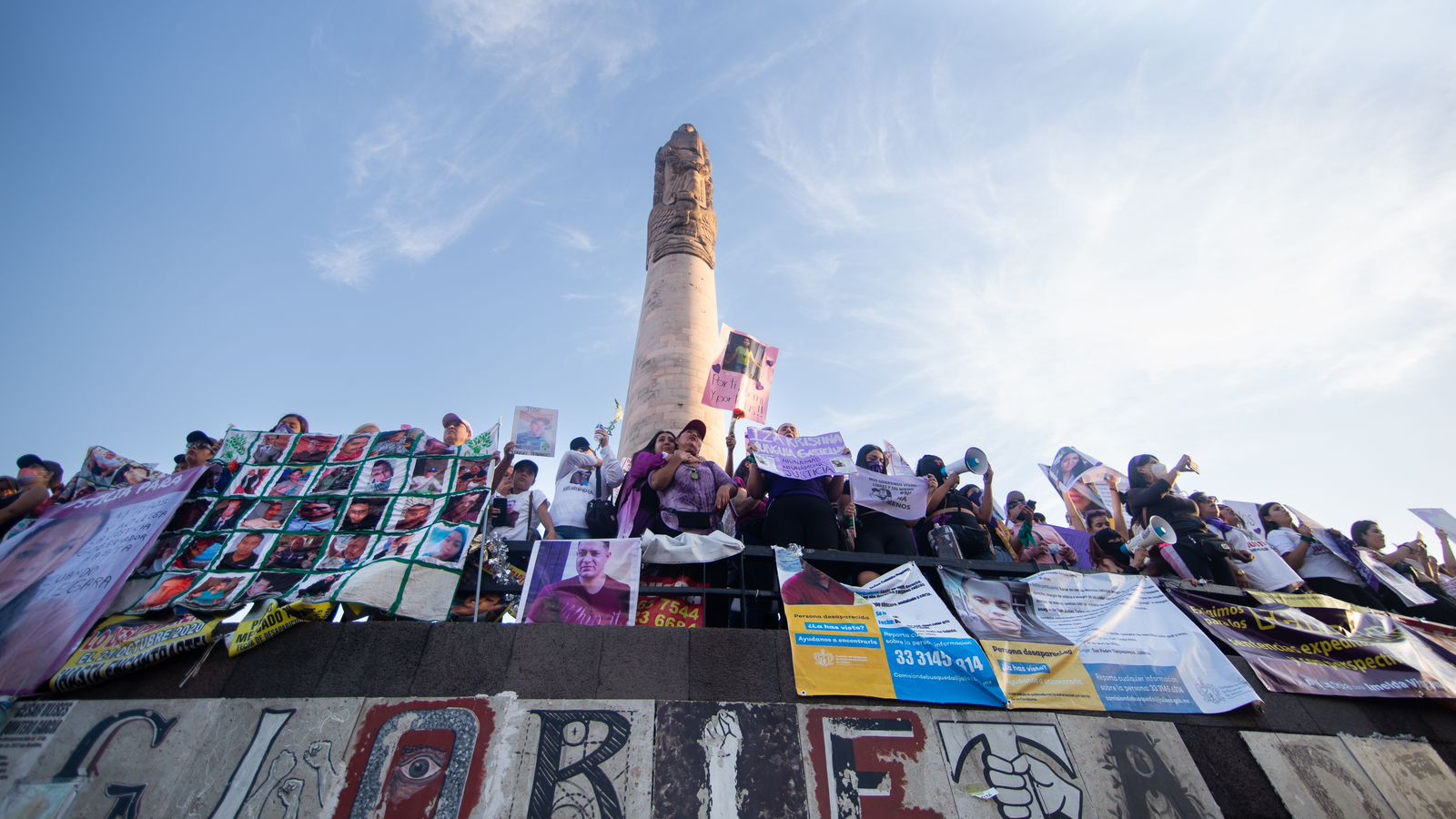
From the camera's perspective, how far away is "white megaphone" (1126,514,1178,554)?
24.1 feet

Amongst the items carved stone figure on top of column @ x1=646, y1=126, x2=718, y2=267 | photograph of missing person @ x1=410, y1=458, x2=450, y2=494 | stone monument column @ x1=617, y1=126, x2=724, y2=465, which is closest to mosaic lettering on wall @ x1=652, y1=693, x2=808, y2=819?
photograph of missing person @ x1=410, y1=458, x2=450, y2=494

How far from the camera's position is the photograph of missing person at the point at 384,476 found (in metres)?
6.84

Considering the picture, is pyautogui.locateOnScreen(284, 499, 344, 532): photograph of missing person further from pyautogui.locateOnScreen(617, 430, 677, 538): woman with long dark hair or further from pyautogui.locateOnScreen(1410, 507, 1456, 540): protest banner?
pyautogui.locateOnScreen(1410, 507, 1456, 540): protest banner

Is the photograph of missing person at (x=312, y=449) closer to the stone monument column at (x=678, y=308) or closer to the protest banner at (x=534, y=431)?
the protest banner at (x=534, y=431)

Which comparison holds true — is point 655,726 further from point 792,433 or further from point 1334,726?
point 1334,726

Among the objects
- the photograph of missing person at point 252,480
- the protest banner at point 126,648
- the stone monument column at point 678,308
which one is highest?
the stone monument column at point 678,308

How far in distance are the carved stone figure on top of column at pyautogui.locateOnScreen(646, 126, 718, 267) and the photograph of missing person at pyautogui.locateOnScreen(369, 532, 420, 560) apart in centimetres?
1285

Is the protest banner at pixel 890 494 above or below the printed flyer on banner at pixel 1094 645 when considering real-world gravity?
above

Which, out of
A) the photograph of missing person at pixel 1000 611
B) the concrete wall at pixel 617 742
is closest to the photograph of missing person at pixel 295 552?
the concrete wall at pixel 617 742

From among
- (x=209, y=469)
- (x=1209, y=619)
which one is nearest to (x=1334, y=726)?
(x=1209, y=619)

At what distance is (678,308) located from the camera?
52.4 feet

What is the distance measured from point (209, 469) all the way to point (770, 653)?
5.50m

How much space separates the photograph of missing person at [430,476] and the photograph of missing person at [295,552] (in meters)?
0.92

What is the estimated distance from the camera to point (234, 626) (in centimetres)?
518
